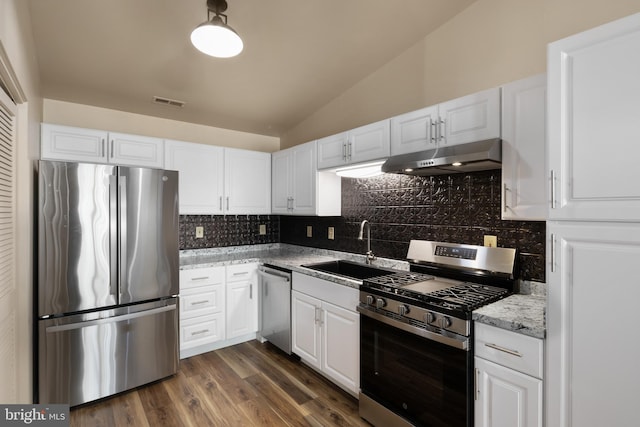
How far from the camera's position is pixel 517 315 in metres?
1.56

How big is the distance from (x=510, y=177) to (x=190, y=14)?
234 centimetres

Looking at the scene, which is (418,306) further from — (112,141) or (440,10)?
(112,141)

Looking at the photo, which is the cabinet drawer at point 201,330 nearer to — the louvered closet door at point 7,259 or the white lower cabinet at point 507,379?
the louvered closet door at point 7,259

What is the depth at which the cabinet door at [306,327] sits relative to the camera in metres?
2.67

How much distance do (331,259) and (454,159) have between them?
175 cm

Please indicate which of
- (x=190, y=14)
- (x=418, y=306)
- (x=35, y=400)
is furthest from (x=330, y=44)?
(x=35, y=400)

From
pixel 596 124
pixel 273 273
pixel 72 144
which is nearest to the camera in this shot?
pixel 596 124

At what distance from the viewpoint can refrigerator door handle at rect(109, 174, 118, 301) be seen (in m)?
2.42

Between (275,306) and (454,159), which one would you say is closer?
(454,159)

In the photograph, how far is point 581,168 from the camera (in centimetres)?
130

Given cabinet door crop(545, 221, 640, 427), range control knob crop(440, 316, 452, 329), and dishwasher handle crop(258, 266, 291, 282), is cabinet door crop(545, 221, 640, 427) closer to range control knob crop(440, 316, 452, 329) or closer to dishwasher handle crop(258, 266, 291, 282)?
range control knob crop(440, 316, 452, 329)

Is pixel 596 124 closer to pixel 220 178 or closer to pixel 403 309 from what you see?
pixel 403 309

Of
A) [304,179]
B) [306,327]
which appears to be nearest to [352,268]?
[306,327]

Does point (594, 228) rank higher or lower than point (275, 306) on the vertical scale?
higher
